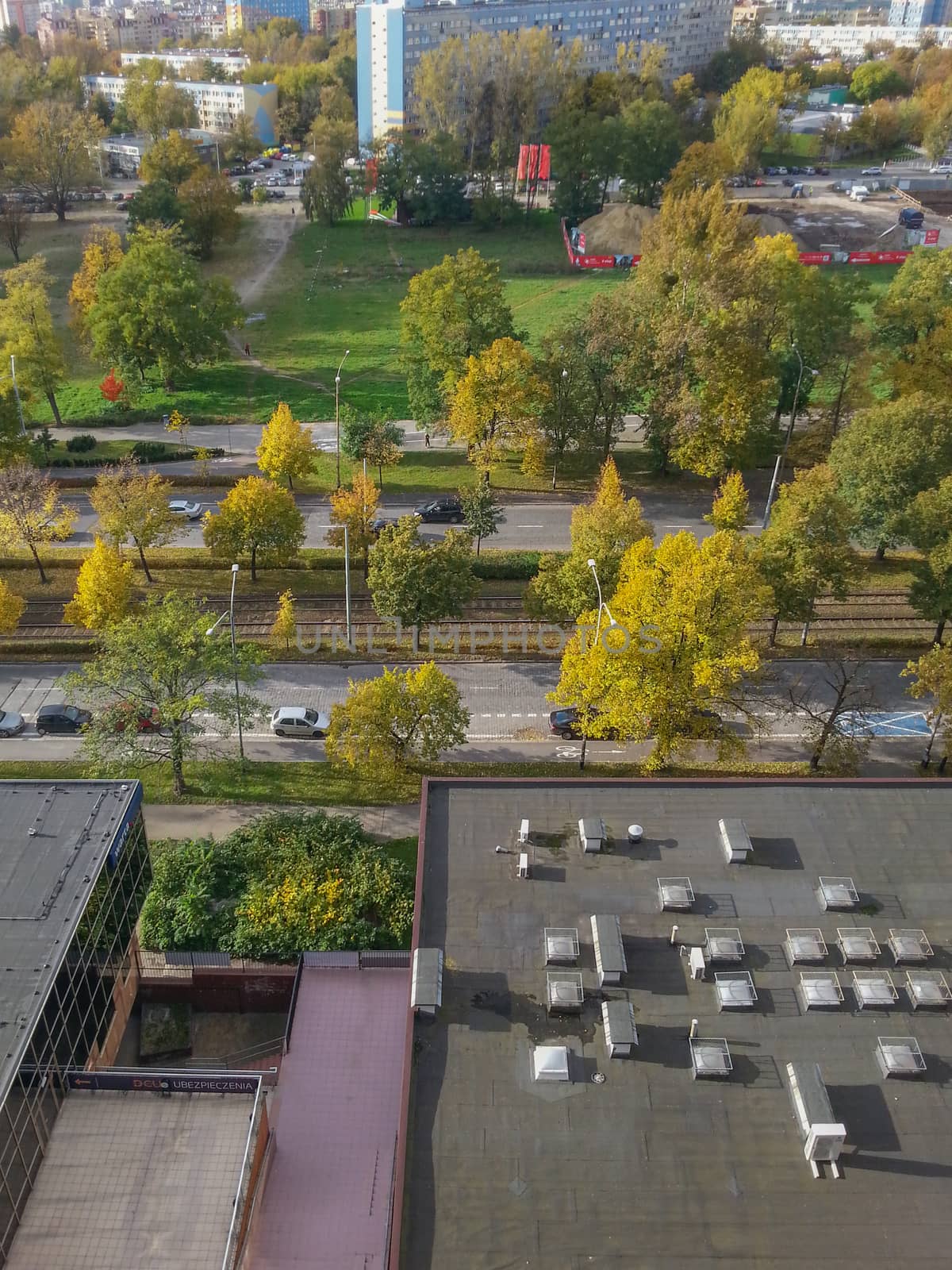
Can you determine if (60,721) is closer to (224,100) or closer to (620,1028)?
(620,1028)

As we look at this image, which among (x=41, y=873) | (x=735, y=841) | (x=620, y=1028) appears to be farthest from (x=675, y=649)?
(x=41, y=873)

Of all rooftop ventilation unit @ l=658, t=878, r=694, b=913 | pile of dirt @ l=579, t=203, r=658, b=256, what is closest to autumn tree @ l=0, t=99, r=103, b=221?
pile of dirt @ l=579, t=203, r=658, b=256

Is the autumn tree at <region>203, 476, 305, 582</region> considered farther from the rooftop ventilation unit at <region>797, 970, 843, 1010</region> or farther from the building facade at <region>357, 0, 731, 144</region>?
the building facade at <region>357, 0, 731, 144</region>

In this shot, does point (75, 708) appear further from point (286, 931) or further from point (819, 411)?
point (819, 411)

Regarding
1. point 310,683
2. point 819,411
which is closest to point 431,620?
point 310,683

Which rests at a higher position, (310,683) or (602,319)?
(602,319)

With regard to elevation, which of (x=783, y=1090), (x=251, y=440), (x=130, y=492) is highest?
(x=783, y=1090)
